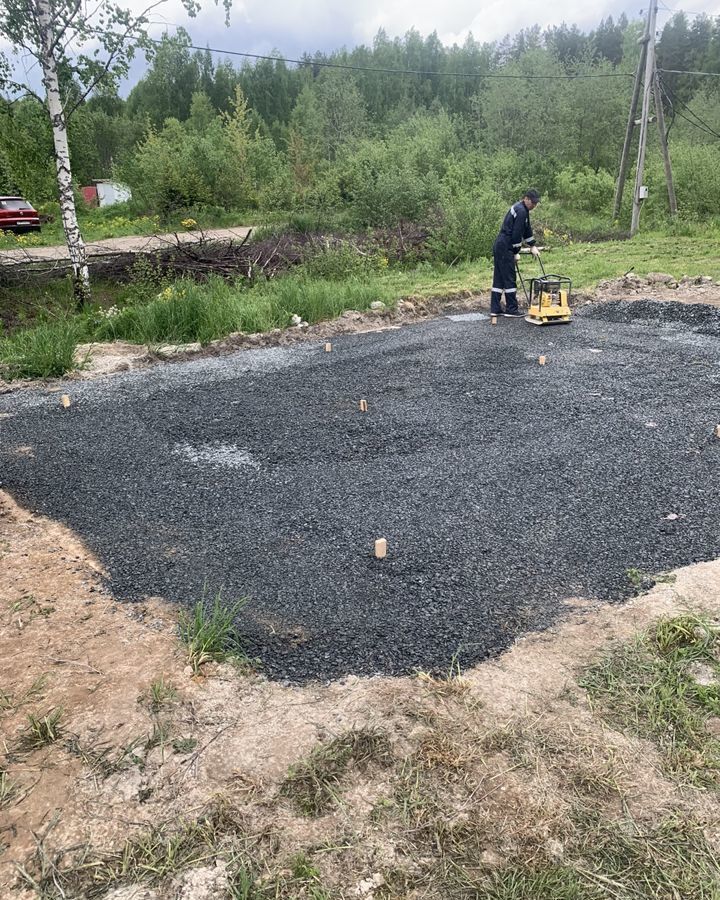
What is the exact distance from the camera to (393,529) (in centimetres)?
408

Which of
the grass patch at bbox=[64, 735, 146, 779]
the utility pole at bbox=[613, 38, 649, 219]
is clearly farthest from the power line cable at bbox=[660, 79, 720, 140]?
the grass patch at bbox=[64, 735, 146, 779]

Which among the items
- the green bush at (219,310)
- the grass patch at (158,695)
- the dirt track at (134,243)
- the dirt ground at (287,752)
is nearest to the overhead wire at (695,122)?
the dirt track at (134,243)

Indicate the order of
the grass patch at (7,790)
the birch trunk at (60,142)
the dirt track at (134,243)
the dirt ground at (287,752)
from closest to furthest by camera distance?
the dirt ground at (287,752) < the grass patch at (7,790) < the birch trunk at (60,142) < the dirt track at (134,243)

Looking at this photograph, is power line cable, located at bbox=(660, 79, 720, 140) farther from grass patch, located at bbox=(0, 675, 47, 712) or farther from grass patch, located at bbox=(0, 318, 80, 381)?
grass patch, located at bbox=(0, 675, 47, 712)

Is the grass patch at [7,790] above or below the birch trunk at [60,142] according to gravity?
below

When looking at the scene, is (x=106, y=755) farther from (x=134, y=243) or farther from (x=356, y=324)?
(x=134, y=243)

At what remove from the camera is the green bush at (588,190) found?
2102 centimetres

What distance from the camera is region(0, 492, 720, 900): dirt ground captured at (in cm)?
203

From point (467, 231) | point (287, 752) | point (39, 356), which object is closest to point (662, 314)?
point (467, 231)

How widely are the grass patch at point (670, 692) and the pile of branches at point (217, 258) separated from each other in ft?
33.9

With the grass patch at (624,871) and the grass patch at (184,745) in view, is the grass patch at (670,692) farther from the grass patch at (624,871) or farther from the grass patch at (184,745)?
the grass patch at (184,745)

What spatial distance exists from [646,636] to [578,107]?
102 ft

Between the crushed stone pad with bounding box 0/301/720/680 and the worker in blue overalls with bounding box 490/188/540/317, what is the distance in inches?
80.8

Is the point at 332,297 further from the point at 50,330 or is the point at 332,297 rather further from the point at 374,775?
the point at 374,775
